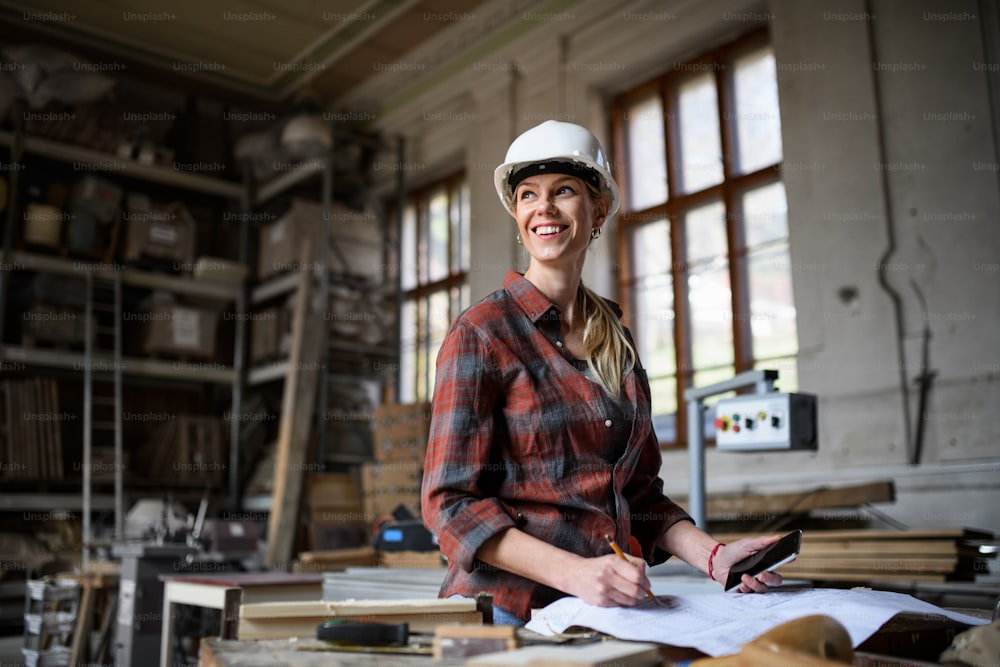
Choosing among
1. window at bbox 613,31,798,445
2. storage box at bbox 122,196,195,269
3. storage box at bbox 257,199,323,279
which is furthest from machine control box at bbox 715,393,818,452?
storage box at bbox 122,196,195,269

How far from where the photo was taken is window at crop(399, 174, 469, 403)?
770 centimetres

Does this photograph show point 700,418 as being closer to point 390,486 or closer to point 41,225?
point 390,486

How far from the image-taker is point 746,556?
50.2 inches

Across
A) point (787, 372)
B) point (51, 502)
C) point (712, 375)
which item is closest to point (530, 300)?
point (787, 372)

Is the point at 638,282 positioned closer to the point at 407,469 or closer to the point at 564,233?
the point at 407,469

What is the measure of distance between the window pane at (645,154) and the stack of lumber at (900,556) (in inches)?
127

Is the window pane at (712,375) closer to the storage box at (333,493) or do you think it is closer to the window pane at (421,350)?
the storage box at (333,493)

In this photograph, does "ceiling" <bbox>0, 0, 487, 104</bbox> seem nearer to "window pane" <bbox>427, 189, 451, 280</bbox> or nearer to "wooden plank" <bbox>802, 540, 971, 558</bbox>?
"window pane" <bbox>427, 189, 451, 280</bbox>

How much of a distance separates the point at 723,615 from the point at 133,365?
22.5ft

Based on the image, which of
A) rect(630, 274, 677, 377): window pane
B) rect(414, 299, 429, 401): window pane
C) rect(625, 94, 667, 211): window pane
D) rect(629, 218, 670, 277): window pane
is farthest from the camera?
rect(414, 299, 429, 401): window pane

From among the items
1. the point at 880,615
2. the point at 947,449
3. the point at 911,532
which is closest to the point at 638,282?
the point at 947,449

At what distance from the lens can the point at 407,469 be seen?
5754 millimetres

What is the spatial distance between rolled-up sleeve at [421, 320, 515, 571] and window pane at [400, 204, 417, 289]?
266 inches

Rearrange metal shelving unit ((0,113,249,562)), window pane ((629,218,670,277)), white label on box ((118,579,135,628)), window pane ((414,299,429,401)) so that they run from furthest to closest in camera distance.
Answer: window pane ((414,299,429,401)), metal shelving unit ((0,113,249,562)), window pane ((629,218,670,277)), white label on box ((118,579,135,628))
